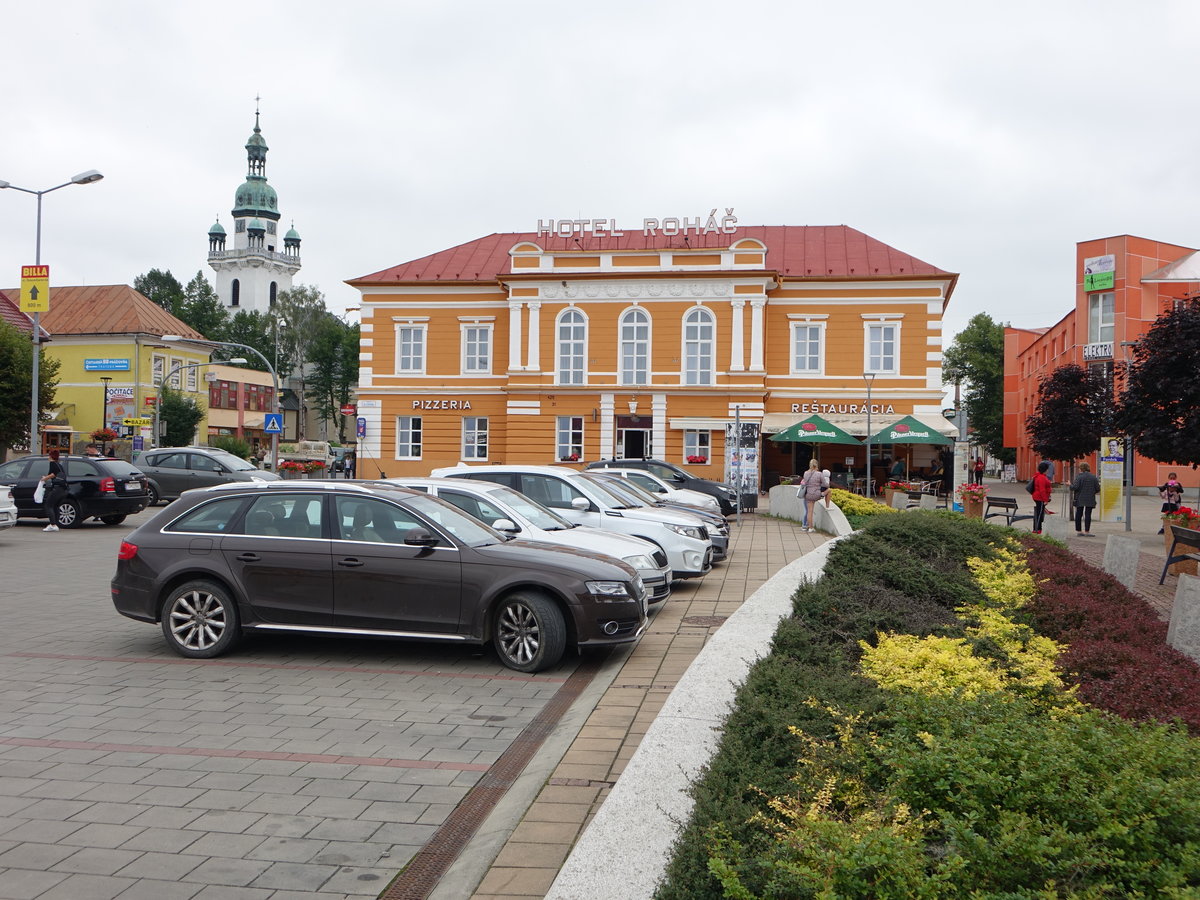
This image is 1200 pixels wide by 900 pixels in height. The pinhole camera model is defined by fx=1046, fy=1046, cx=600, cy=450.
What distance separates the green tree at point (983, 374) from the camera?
83.9 m

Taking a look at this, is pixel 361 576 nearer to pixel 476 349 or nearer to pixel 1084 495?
pixel 1084 495

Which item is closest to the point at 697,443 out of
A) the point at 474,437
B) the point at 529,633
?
the point at 474,437

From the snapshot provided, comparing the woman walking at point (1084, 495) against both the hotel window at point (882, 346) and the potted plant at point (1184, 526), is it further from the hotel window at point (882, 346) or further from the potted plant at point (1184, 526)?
the hotel window at point (882, 346)

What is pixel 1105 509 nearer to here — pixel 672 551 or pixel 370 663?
pixel 672 551

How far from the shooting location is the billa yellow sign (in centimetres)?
2778

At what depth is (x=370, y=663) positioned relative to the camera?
29.3 feet

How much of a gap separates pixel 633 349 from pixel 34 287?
22.4m

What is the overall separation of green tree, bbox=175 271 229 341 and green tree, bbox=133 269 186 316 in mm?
795

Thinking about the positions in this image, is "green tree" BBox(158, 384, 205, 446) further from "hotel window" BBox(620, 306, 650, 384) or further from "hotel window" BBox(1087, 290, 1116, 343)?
"hotel window" BBox(1087, 290, 1116, 343)

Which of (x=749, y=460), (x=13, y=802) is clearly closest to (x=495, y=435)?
(x=749, y=460)

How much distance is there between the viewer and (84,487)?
76.5ft

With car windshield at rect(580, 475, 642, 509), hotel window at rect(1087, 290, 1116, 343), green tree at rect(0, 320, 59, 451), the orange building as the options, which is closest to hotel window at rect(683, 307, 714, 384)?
the orange building

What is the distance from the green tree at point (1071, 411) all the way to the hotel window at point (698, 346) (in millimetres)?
12510

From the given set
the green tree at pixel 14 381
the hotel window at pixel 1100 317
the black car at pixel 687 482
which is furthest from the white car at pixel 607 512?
the hotel window at pixel 1100 317
